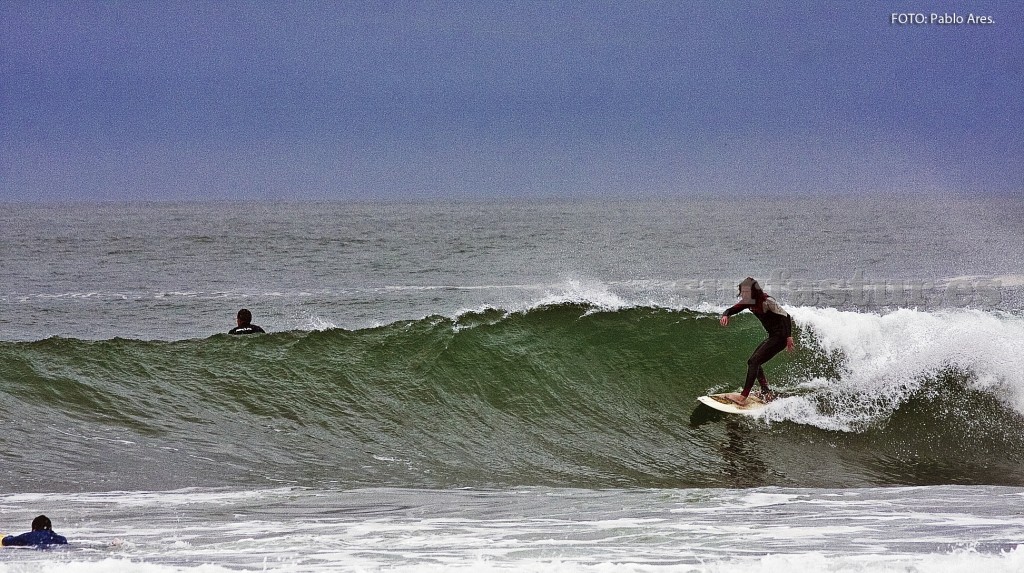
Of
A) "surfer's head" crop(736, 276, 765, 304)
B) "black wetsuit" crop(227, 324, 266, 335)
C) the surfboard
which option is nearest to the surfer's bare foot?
the surfboard

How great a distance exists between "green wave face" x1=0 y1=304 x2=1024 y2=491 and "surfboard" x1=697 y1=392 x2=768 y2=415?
0.42 ft

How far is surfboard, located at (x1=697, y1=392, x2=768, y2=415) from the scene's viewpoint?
10367 mm

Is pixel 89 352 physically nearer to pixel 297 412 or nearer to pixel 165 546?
pixel 297 412

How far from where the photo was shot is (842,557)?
5.94 m

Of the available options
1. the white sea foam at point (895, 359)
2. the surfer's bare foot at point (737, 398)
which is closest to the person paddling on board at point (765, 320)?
the surfer's bare foot at point (737, 398)

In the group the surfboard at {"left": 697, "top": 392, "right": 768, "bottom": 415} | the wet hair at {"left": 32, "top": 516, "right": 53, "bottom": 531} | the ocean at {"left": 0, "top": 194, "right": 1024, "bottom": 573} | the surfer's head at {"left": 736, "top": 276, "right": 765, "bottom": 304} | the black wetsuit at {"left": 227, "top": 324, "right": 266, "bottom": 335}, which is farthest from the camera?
the black wetsuit at {"left": 227, "top": 324, "right": 266, "bottom": 335}

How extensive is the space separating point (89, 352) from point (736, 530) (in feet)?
34.3

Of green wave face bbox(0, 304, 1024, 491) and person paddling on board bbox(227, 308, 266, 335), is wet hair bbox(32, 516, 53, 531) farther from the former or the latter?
person paddling on board bbox(227, 308, 266, 335)

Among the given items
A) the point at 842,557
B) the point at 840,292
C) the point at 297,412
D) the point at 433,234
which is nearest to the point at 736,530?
the point at 842,557

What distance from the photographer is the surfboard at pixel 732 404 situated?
408 inches

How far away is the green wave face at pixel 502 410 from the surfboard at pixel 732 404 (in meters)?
0.13

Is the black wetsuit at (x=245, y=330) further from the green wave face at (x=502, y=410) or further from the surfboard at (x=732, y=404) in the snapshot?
the surfboard at (x=732, y=404)

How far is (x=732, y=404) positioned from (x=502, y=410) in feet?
9.75

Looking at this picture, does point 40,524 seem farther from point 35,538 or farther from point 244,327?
point 244,327
